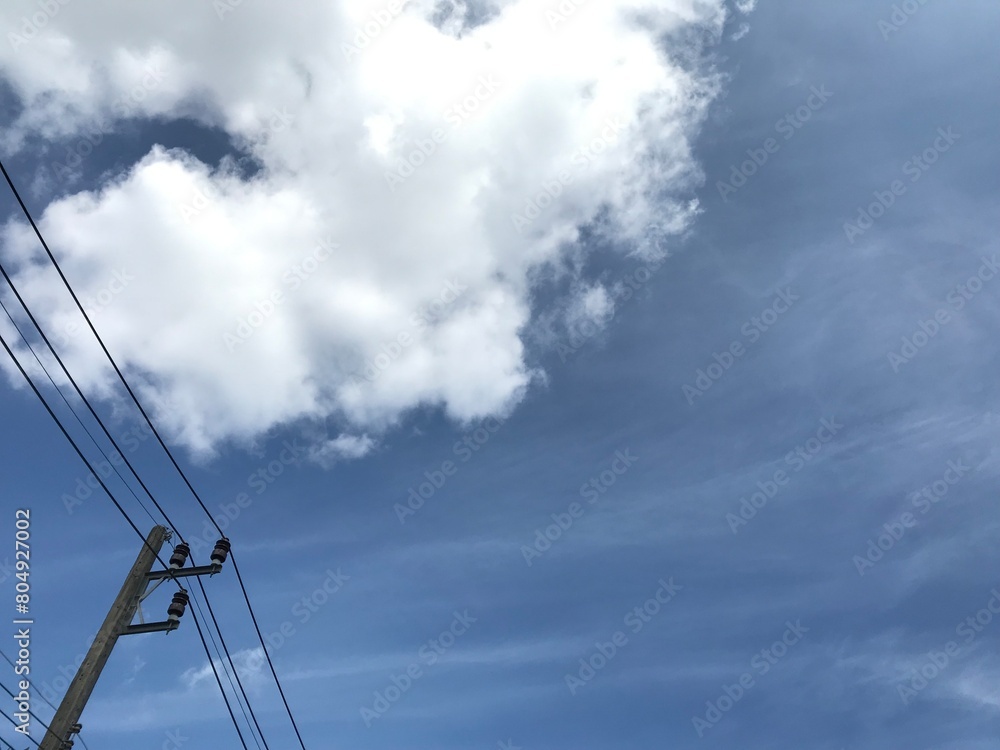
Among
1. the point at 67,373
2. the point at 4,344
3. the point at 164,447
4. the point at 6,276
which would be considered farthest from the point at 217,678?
the point at 6,276

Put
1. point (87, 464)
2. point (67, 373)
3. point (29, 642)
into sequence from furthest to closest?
1. point (29, 642)
2. point (87, 464)
3. point (67, 373)

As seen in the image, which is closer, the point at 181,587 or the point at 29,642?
the point at 181,587

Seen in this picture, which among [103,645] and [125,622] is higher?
[125,622]

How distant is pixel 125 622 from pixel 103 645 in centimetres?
69

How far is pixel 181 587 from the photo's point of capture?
1781cm

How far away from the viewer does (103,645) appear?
639 inches

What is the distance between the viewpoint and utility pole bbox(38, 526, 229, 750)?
15031 millimetres

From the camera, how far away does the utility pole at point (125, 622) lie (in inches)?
592

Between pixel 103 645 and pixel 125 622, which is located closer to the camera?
pixel 103 645

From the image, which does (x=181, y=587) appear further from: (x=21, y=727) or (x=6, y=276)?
(x=6, y=276)

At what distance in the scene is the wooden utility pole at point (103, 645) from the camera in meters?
14.9

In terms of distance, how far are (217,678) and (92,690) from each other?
3.76 metres

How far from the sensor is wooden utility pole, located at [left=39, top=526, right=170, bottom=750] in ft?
48.9

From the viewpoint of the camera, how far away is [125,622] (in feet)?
55.2
